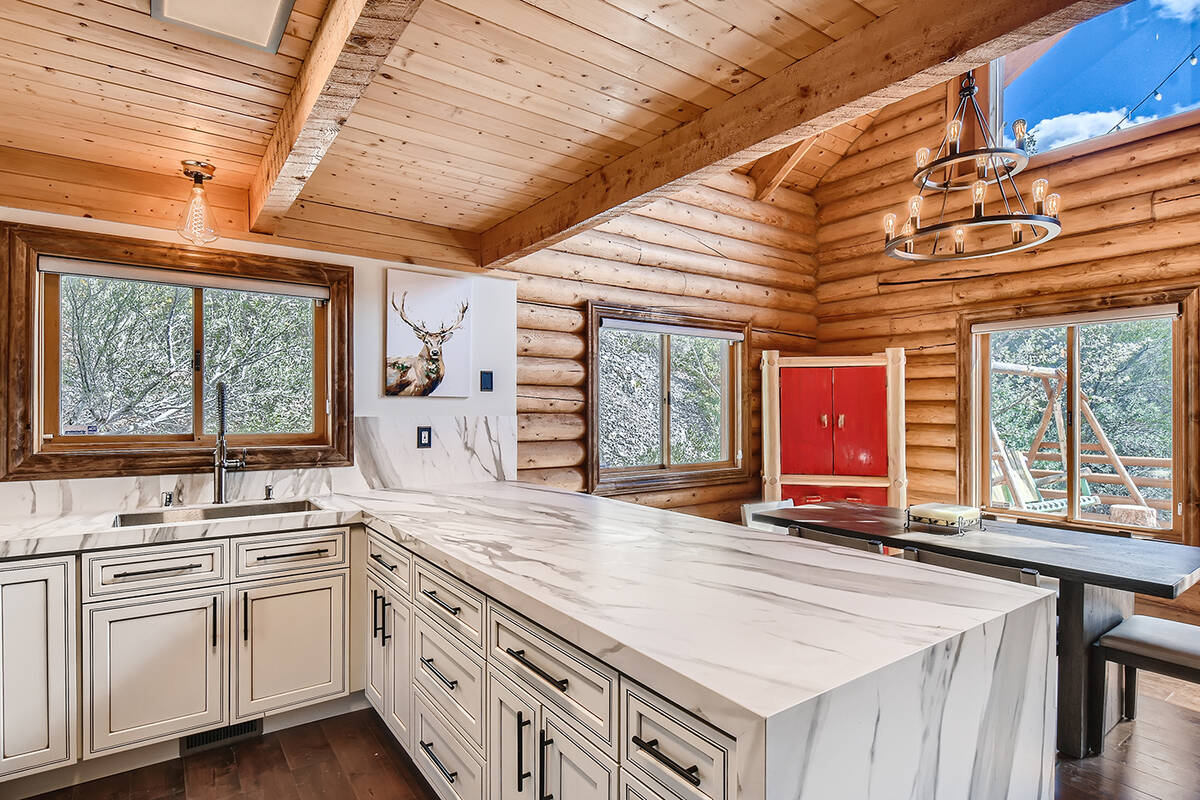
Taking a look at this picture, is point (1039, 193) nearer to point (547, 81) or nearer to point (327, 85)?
point (547, 81)

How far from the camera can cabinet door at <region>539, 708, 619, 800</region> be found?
1.27 metres

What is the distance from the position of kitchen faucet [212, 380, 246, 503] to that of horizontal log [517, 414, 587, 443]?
1.60 metres

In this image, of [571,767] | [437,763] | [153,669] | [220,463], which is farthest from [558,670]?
[220,463]

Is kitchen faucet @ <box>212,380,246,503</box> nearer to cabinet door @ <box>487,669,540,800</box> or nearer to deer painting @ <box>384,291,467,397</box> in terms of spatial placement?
deer painting @ <box>384,291,467,397</box>

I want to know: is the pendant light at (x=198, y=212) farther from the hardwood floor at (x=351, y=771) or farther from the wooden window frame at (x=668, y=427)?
the wooden window frame at (x=668, y=427)

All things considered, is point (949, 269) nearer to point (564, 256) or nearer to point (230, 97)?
point (564, 256)

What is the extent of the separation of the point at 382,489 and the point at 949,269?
173 inches

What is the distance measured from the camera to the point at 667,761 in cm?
111

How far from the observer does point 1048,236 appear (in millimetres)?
3021

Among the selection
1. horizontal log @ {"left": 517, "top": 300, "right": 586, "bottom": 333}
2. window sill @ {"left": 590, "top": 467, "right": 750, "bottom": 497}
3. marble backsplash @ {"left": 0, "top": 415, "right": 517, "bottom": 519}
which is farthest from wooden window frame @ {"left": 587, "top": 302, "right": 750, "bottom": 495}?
marble backsplash @ {"left": 0, "top": 415, "right": 517, "bottom": 519}

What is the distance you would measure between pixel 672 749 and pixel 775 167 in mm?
4974

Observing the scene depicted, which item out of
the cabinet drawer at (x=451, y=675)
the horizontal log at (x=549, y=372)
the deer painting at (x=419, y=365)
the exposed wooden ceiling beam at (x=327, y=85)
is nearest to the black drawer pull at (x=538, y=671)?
the cabinet drawer at (x=451, y=675)

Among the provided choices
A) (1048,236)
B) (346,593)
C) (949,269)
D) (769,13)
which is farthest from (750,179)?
(346,593)

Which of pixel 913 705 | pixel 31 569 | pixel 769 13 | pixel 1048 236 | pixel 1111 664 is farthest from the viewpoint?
pixel 1048 236
